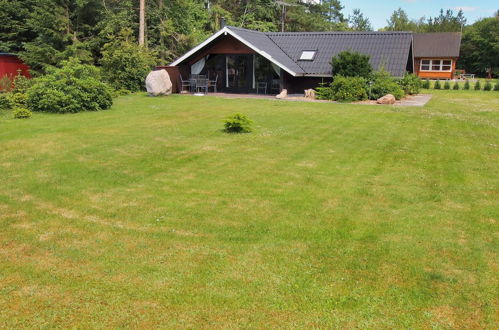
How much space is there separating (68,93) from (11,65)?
541 inches

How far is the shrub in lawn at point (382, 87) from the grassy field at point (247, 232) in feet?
31.6

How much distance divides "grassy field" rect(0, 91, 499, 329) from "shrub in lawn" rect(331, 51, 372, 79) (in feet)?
34.5

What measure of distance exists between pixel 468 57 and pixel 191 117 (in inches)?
1938

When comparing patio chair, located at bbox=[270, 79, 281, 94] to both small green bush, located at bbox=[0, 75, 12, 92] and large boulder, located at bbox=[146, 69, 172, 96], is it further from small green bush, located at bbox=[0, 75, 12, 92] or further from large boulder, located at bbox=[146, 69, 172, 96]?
small green bush, located at bbox=[0, 75, 12, 92]

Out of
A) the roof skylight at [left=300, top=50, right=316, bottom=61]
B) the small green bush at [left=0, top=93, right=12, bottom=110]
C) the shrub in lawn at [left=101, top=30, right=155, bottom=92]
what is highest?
the roof skylight at [left=300, top=50, right=316, bottom=61]

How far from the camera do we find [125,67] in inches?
917

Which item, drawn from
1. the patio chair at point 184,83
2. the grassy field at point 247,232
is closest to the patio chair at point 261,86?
the patio chair at point 184,83

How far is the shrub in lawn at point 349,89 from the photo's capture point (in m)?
20.1

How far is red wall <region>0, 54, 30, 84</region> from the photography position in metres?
25.1

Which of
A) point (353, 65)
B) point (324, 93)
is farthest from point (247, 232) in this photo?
point (353, 65)

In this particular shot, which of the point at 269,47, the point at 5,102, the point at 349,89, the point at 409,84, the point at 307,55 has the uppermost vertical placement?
the point at 269,47

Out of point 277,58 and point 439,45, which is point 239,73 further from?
point 439,45

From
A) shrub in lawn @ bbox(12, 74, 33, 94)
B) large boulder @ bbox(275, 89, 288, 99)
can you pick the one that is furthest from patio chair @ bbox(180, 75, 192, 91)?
shrub in lawn @ bbox(12, 74, 33, 94)

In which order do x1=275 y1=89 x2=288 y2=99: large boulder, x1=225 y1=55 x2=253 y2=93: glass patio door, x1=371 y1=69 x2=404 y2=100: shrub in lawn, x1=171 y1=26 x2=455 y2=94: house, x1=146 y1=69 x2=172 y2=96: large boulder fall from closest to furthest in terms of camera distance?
1. x1=371 y1=69 x2=404 y2=100: shrub in lawn
2. x1=146 y1=69 x2=172 y2=96: large boulder
3. x1=275 y1=89 x2=288 y2=99: large boulder
4. x1=171 y1=26 x2=455 y2=94: house
5. x1=225 y1=55 x2=253 y2=93: glass patio door
